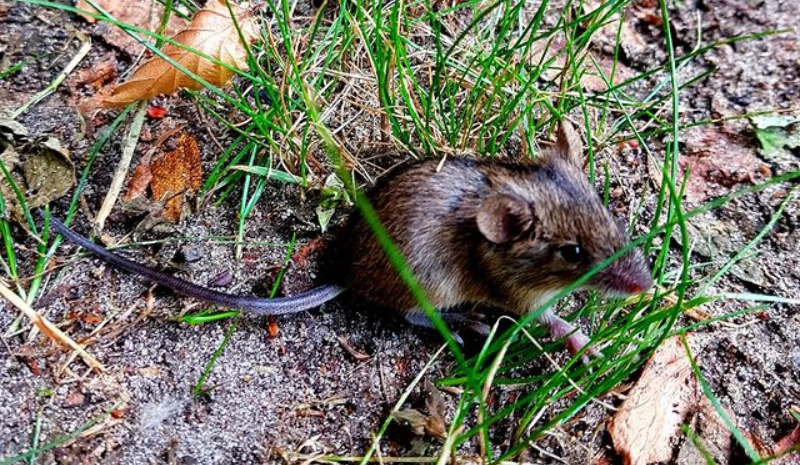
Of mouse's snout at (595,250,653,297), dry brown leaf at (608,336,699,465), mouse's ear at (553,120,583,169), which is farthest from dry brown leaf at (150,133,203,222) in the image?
dry brown leaf at (608,336,699,465)

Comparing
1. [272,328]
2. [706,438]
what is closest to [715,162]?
[706,438]

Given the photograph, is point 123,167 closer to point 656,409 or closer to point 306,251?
point 306,251

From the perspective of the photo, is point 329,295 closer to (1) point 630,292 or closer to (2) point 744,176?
(1) point 630,292

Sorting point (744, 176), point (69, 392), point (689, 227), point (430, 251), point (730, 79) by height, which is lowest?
point (69, 392)

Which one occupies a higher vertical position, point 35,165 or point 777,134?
point 777,134

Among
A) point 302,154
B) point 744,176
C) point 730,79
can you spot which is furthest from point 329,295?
point 730,79

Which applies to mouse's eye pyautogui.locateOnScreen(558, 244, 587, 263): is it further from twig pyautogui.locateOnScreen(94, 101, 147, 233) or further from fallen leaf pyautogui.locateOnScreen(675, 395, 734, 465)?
twig pyautogui.locateOnScreen(94, 101, 147, 233)
